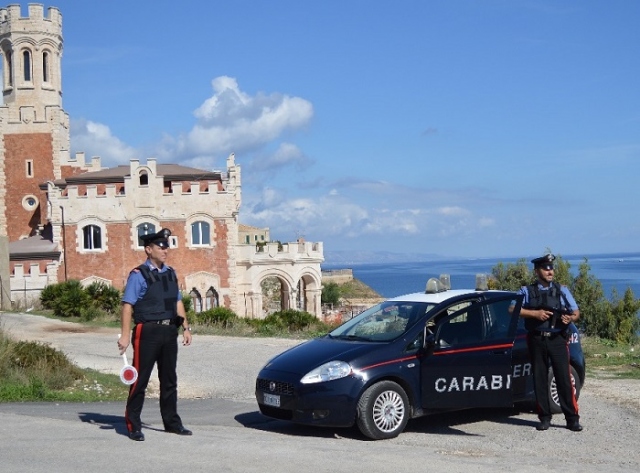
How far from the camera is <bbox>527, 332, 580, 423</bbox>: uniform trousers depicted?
10031 mm

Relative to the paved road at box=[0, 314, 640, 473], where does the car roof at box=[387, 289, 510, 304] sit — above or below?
above

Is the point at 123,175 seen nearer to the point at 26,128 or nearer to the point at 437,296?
the point at 26,128

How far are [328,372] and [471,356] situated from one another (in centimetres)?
176

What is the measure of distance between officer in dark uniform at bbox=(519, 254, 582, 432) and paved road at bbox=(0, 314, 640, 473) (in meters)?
0.30

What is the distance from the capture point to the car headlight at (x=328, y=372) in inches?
375

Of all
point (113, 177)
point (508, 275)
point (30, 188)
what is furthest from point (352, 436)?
point (30, 188)

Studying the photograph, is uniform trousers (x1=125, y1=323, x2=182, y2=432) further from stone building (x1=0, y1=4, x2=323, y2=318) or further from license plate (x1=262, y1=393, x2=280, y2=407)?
stone building (x1=0, y1=4, x2=323, y2=318)

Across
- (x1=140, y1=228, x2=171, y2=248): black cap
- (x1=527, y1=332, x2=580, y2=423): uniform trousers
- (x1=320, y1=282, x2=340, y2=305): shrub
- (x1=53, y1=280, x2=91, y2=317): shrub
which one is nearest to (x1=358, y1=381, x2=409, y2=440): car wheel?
(x1=527, y1=332, x2=580, y2=423): uniform trousers

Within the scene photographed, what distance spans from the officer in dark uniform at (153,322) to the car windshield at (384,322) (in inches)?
96.2

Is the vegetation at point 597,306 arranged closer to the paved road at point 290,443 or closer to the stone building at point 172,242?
the stone building at point 172,242

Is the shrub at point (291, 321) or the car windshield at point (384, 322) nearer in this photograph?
the car windshield at point (384, 322)

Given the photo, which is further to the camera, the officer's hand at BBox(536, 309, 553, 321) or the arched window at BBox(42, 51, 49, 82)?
the arched window at BBox(42, 51, 49, 82)

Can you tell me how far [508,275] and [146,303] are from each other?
124ft

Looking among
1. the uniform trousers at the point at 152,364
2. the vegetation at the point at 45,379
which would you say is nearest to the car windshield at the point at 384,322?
the uniform trousers at the point at 152,364
